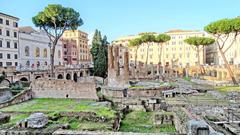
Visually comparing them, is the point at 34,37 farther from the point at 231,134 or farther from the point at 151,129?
the point at 231,134

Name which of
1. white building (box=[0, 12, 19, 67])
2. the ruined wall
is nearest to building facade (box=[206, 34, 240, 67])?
the ruined wall

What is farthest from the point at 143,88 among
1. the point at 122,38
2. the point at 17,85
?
the point at 122,38

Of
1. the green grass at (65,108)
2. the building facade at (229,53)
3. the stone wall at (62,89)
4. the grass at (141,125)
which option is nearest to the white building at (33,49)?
the stone wall at (62,89)

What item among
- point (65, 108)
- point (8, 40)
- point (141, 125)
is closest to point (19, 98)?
point (65, 108)

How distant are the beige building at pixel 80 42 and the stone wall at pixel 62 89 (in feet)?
180

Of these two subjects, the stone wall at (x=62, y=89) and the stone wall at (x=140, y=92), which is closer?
the stone wall at (x=140, y=92)

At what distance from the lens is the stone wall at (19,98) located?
21.0 meters

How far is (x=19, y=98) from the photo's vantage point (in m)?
22.8

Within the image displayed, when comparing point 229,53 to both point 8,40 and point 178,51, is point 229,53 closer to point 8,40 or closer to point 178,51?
point 178,51

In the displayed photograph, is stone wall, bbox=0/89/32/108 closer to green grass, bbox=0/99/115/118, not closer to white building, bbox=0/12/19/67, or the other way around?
green grass, bbox=0/99/115/118

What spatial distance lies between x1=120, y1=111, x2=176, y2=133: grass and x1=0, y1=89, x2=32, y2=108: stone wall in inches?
401

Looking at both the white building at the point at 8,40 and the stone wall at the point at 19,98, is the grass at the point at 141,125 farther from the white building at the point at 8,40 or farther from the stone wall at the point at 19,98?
the white building at the point at 8,40

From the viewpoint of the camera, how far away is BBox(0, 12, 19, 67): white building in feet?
136

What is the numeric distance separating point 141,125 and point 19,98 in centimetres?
1337
